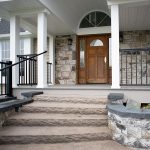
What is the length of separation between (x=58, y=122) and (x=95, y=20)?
5.41 meters

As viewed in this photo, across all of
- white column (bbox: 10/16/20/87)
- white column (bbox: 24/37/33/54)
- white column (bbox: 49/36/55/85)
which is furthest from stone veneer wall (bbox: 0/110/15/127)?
white column (bbox: 24/37/33/54)

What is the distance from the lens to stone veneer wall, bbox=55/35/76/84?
8.49 metres

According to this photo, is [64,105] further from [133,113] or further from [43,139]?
[133,113]

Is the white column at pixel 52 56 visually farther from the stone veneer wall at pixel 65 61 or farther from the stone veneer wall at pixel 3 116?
the stone veneer wall at pixel 3 116

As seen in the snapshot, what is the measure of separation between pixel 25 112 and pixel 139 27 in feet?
17.5

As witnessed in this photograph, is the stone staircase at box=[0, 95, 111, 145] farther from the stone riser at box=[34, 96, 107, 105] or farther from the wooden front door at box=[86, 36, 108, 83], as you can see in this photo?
the wooden front door at box=[86, 36, 108, 83]

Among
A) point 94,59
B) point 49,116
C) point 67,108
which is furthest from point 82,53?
point 49,116

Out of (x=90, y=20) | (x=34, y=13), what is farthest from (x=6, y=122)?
(x=90, y=20)

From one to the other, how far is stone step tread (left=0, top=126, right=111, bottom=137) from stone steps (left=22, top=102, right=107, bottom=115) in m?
0.49

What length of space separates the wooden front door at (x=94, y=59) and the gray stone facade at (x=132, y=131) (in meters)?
4.82

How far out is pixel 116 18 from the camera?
5.15 meters

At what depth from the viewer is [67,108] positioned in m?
4.36

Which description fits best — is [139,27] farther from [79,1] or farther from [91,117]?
[91,117]

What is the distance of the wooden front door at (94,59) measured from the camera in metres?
8.24
